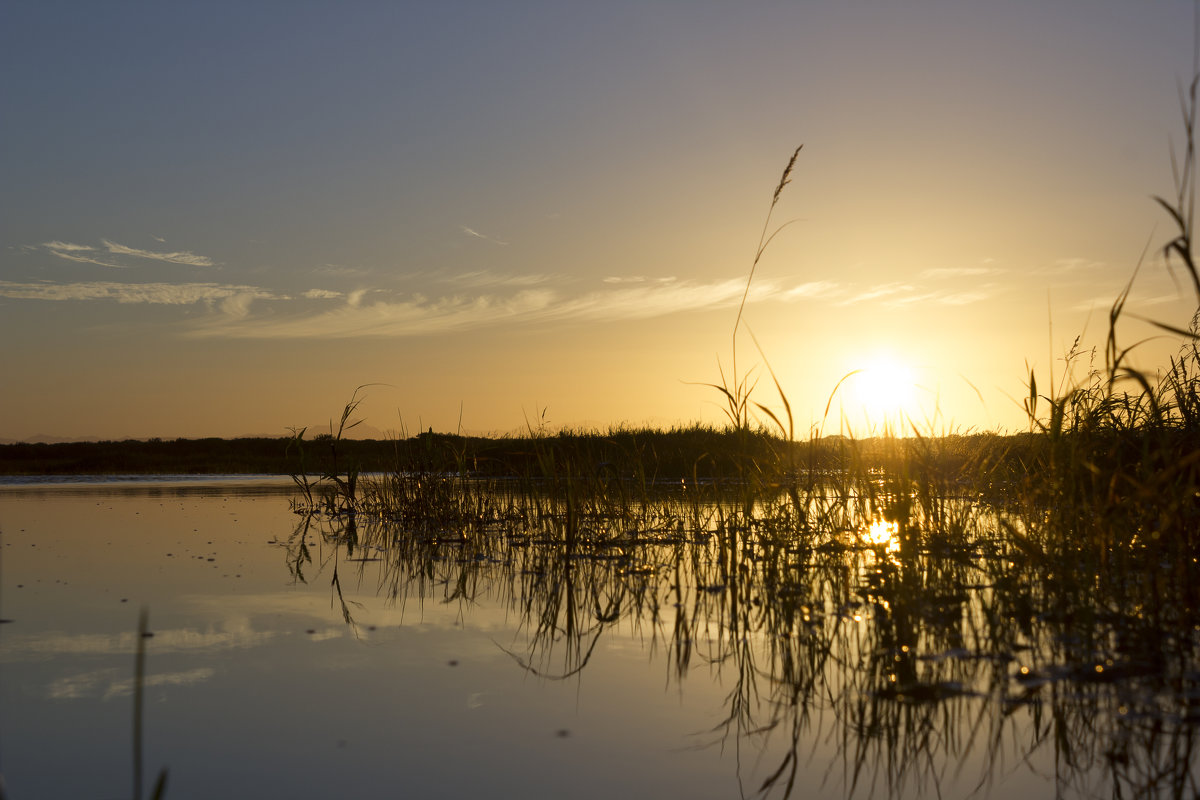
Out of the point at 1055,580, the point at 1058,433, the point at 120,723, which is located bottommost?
the point at 120,723

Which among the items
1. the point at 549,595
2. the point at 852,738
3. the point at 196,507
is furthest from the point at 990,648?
the point at 196,507

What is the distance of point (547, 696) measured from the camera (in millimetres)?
2604

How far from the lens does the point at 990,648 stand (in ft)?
9.57

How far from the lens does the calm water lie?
2.00 m

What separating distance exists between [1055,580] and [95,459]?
25172 mm

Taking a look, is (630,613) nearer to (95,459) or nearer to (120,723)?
(120,723)

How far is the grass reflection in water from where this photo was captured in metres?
2.07

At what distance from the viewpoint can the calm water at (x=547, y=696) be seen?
2.00 meters

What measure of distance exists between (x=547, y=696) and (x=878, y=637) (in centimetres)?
135

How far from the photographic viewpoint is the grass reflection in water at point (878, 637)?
2068mm

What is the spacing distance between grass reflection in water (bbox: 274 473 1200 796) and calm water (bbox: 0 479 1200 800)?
13 millimetres

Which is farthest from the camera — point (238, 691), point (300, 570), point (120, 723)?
point (300, 570)

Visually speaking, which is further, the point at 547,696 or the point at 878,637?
the point at 878,637

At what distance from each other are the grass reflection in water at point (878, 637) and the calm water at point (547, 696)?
0.5 inches
